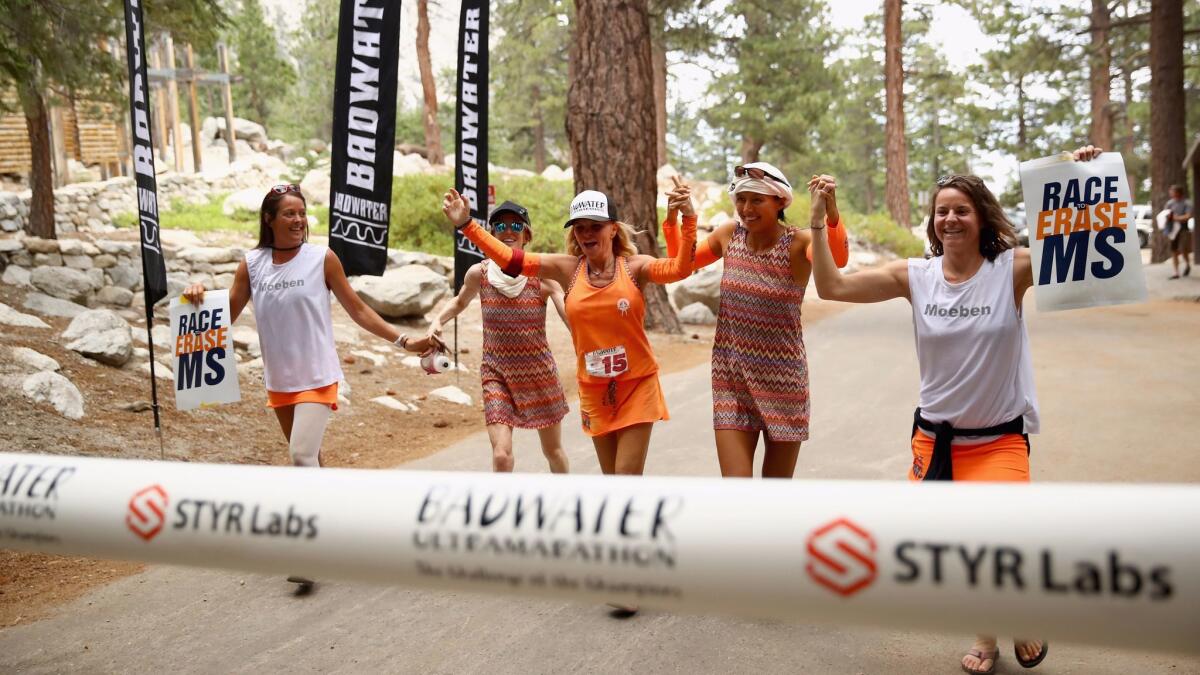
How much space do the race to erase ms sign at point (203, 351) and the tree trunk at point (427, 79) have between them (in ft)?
86.4

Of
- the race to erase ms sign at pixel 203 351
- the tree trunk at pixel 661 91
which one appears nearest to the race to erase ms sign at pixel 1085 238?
the race to erase ms sign at pixel 203 351

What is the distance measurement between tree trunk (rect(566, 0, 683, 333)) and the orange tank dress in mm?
9719

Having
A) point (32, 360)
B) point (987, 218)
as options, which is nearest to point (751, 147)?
point (32, 360)

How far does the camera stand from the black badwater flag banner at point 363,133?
9.15 metres

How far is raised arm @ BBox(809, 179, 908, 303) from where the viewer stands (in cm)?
432

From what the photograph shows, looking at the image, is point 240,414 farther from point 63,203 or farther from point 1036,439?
point 63,203

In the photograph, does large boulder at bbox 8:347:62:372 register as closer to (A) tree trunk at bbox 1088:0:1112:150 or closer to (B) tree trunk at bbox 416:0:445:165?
(B) tree trunk at bbox 416:0:445:165

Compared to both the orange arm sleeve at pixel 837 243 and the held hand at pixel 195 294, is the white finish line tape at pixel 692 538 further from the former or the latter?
the held hand at pixel 195 294

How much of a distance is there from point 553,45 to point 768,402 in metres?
44.5

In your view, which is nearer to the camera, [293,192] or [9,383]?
[293,192]

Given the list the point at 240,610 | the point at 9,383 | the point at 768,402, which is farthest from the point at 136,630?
the point at 9,383

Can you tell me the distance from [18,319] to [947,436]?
10.2 m

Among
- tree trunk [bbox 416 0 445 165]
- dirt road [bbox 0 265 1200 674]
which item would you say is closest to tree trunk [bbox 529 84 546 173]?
tree trunk [bbox 416 0 445 165]

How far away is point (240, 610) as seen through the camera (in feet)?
16.8
